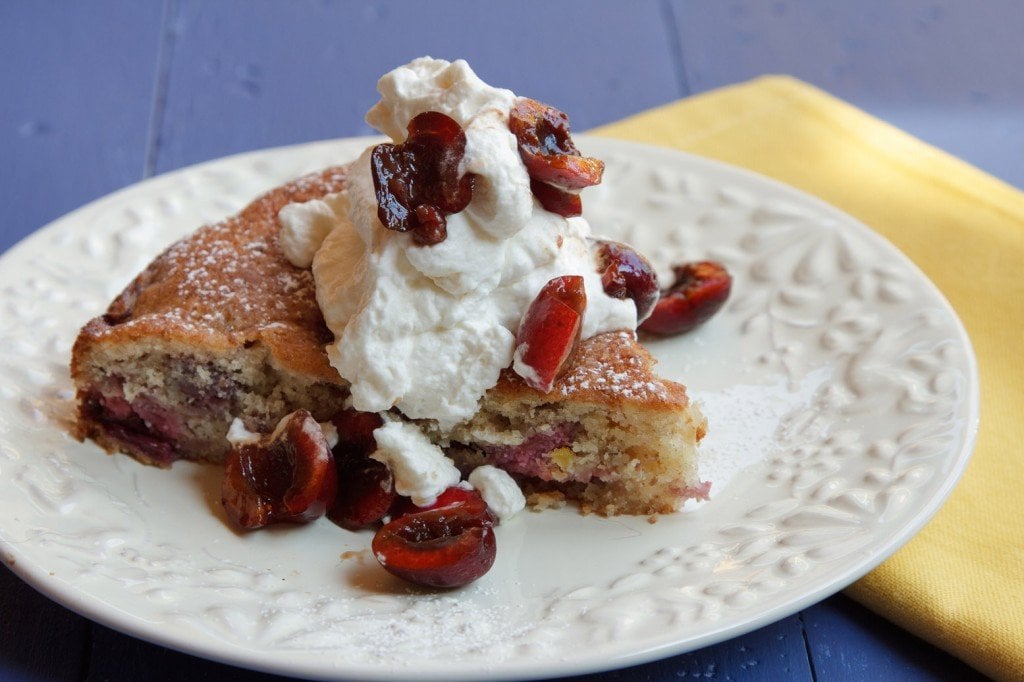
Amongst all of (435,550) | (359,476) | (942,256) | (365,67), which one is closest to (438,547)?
(435,550)

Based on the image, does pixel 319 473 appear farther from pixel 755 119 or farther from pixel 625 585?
pixel 755 119

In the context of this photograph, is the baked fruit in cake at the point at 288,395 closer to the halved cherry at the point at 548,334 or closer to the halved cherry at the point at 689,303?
the halved cherry at the point at 548,334

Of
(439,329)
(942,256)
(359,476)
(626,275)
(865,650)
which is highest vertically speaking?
(439,329)

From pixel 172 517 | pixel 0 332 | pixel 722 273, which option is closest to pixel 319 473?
pixel 172 517

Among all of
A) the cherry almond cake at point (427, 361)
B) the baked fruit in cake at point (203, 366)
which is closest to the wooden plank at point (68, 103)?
the baked fruit in cake at point (203, 366)

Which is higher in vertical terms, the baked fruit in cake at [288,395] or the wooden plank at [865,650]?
the baked fruit in cake at [288,395]

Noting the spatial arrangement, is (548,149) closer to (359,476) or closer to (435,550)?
(359,476)

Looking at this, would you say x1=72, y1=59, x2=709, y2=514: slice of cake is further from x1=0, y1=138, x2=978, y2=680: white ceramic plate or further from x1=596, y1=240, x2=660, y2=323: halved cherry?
x1=0, y1=138, x2=978, y2=680: white ceramic plate
